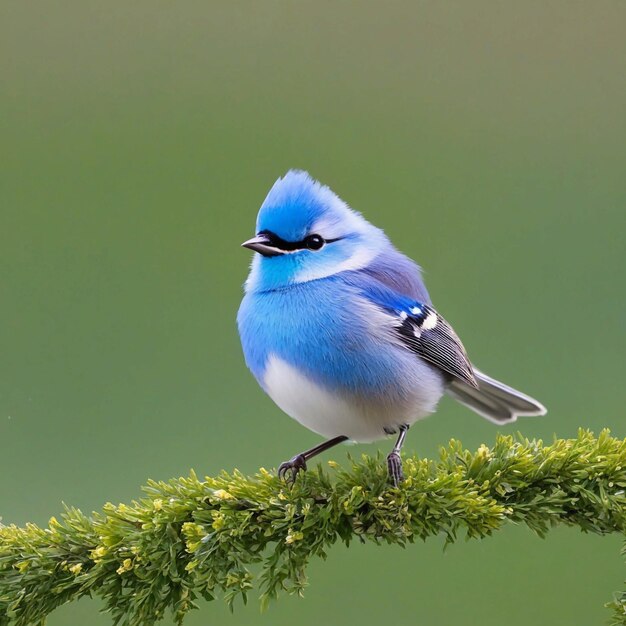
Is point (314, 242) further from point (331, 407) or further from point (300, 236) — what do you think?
point (331, 407)

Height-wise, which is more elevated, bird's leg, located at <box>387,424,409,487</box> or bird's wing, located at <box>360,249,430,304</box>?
bird's wing, located at <box>360,249,430,304</box>

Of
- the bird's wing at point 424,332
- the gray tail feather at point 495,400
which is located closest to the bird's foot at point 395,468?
the bird's wing at point 424,332

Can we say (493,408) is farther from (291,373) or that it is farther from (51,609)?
(51,609)

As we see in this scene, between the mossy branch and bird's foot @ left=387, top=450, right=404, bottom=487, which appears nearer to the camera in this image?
the mossy branch

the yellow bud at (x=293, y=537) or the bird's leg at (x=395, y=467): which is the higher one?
the bird's leg at (x=395, y=467)

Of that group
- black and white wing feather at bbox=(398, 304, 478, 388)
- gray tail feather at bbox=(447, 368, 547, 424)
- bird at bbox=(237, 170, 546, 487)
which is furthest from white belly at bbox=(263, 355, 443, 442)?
gray tail feather at bbox=(447, 368, 547, 424)

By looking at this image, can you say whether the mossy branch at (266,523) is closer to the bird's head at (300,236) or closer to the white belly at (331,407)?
the white belly at (331,407)

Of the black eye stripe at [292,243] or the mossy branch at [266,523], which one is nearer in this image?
the mossy branch at [266,523]

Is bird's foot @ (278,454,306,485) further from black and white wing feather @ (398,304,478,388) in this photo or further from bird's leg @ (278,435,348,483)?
black and white wing feather @ (398,304,478,388)

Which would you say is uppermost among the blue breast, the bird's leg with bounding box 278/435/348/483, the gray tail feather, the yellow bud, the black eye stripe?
the black eye stripe
